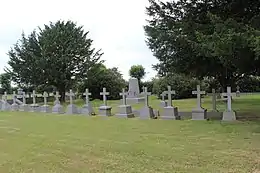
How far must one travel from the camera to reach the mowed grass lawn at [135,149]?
233 inches

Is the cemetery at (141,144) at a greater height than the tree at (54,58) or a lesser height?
lesser

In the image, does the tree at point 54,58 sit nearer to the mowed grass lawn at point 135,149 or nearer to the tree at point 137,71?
the tree at point 137,71

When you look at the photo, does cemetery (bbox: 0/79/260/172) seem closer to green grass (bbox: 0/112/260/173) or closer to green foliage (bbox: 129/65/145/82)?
green grass (bbox: 0/112/260/173)

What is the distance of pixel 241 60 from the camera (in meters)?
9.43

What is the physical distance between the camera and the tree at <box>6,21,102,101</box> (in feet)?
107

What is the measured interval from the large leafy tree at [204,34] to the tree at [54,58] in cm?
1999

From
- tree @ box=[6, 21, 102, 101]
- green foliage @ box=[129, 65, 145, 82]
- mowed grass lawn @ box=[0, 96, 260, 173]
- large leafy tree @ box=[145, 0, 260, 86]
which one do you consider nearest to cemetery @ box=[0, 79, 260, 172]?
mowed grass lawn @ box=[0, 96, 260, 173]

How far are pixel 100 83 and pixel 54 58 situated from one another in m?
5.53

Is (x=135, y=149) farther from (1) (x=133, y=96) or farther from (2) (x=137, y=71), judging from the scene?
(2) (x=137, y=71)

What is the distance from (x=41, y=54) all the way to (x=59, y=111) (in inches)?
657

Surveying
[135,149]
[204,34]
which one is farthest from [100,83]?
[135,149]

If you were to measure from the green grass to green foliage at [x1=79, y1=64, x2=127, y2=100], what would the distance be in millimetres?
23892

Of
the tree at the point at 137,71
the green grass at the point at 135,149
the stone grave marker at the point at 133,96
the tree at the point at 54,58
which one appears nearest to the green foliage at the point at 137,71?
the tree at the point at 137,71

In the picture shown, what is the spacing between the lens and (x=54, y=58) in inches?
1286
